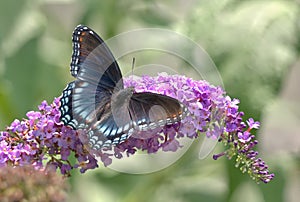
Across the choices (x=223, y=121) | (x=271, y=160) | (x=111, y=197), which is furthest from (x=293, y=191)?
(x=223, y=121)

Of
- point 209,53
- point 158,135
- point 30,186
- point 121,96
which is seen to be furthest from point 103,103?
point 209,53

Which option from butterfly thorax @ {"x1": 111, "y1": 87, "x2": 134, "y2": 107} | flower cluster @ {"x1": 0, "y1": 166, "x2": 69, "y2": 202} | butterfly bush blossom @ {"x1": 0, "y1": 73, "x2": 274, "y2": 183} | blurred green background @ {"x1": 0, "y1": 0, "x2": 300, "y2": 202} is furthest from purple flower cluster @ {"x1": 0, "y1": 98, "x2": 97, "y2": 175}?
blurred green background @ {"x1": 0, "y1": 0, "x2": 300, "y2": 202}

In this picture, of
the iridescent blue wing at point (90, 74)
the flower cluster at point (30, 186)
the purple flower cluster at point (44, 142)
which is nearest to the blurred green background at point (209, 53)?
the iridescent blue wing at point (90, 74)

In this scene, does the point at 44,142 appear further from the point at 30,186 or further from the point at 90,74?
the point at 30,186

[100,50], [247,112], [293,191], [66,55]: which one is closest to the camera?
[100,50]

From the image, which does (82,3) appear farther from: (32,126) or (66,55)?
(32,126)

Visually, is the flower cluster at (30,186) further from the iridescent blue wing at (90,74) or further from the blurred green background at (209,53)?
the blurred green background at (209,53)

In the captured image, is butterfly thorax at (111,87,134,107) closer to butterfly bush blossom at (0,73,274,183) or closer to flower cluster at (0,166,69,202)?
butterfly bush blossom at (0,73,274,183)
